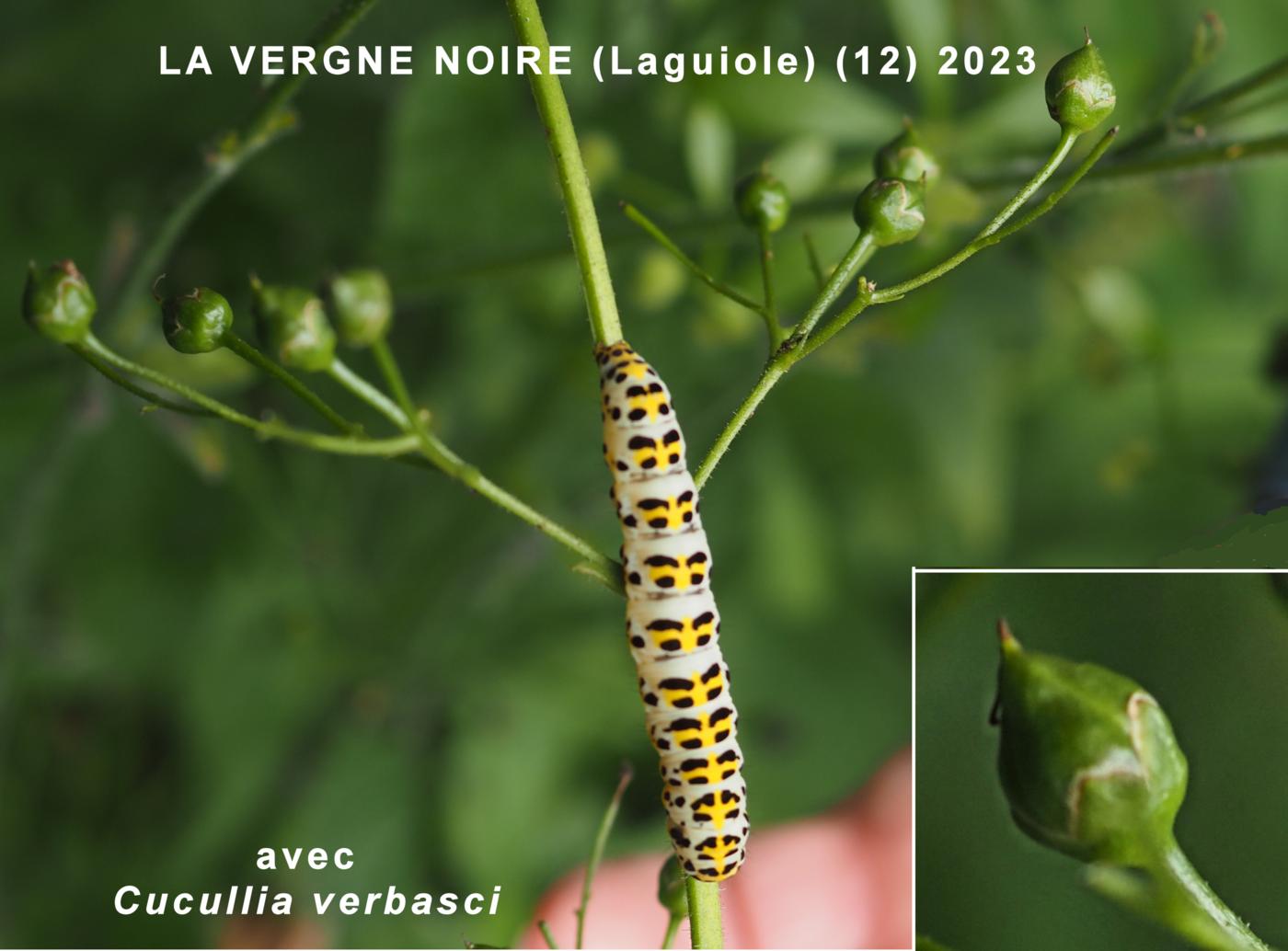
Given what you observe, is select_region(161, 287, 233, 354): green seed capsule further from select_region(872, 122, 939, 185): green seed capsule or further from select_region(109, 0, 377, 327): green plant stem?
select_region(872, 122, 939, 185): green seed capsule

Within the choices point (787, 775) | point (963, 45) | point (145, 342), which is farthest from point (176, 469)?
point (963, 45)

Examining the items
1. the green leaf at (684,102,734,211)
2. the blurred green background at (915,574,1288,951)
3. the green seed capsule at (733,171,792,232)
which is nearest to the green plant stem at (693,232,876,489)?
the green seed capsule at (733,171,792,232)

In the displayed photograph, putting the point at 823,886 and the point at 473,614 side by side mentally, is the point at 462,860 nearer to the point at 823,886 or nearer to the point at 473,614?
the point at 473,614

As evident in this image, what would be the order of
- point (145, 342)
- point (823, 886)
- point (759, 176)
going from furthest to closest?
1. point (823, 886)
2. point (145, 342)
3. point (759, 176)

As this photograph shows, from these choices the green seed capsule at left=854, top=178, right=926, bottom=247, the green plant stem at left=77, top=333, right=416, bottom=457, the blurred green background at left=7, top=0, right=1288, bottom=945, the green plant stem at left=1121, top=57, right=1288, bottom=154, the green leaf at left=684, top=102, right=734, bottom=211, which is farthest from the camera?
the blurred green background at left=7, top=0, right=1288, bottom=945

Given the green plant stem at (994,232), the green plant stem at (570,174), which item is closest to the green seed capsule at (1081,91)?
the green plant stem at (994,232)

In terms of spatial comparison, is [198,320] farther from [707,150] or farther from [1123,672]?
[707,150]
